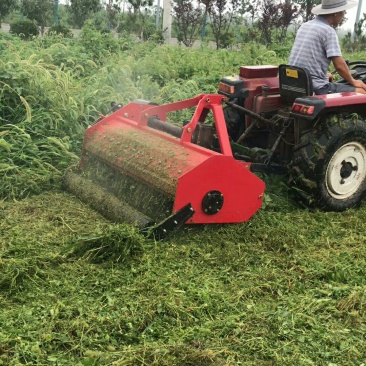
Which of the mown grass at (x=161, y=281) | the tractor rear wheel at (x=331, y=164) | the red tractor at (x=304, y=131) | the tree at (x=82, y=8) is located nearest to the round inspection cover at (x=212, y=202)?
the mown grass at (x=161, y=281)

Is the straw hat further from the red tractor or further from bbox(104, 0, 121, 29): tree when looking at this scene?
bbox(104, 0, 121, 29): tree

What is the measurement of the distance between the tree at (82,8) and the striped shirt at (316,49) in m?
17.7

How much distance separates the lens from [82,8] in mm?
21844

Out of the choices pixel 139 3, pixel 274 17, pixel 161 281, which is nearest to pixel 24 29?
pixel 139 3

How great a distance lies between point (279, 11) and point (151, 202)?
50.8 feet

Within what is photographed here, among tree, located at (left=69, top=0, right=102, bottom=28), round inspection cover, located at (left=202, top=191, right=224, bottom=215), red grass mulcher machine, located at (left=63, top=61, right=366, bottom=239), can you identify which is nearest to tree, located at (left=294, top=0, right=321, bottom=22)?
tree, located at (left=69, top=0, right=102, bottom=28)

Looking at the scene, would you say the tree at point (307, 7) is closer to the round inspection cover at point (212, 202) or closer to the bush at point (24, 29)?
the bush at point (24, 29)

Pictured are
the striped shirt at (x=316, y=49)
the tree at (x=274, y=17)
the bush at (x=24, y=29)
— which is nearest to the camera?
the striped shirt at (x=316, y=49)

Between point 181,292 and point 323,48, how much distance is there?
8.45 ft

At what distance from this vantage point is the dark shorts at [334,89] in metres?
5.04

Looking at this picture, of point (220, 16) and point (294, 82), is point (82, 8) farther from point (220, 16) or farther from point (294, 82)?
point (294, 82)

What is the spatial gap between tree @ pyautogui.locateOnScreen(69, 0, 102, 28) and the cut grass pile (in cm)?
1819

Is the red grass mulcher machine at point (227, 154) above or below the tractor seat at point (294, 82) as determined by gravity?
below

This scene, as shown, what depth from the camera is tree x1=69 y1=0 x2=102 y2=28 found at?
70.6 ft
